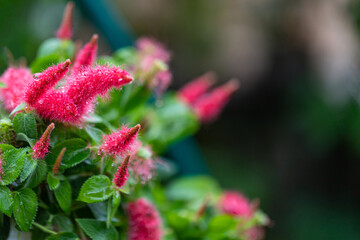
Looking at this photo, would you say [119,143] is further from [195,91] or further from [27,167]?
[195,91]

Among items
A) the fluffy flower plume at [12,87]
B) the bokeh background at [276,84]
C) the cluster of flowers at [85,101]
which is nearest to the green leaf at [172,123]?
the cluster of flowers at [85,101]

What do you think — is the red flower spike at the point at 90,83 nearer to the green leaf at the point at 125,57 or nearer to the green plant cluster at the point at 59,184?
the green plant cluster at the point at 59,184

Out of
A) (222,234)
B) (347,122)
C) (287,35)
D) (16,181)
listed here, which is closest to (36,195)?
(16,181)

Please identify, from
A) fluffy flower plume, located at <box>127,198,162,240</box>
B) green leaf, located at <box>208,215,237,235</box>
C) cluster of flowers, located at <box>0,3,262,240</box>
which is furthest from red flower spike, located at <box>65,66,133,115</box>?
green leaf, located at <box>208,215,237,235</box>

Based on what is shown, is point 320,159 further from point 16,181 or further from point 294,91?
point 16,181

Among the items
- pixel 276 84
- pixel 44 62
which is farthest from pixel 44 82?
pixel 276 84
